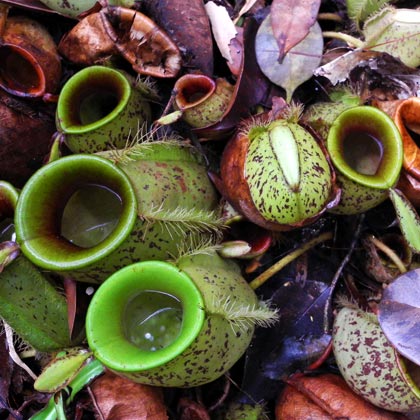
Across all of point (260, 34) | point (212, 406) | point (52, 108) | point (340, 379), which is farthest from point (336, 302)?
point (52, 108)

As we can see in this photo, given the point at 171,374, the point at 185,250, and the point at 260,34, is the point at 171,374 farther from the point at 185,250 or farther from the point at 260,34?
the point at 260,34

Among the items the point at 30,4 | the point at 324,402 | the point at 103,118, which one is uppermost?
the point at 30,4

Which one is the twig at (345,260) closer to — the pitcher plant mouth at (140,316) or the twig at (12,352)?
the pitcher plant mouth at (140,316)

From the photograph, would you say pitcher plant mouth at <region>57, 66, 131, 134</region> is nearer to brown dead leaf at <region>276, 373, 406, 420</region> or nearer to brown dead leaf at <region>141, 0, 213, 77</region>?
brown dead leaf at <region>141, 0, 213, 77</region>

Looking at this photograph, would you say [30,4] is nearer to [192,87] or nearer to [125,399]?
[192,87]

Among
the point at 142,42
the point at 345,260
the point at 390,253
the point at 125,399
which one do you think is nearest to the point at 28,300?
the point at 125,399

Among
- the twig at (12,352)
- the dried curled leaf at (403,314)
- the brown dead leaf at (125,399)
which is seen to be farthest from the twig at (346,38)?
the twig at (12,352)
